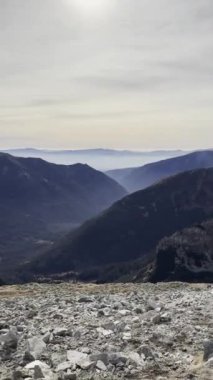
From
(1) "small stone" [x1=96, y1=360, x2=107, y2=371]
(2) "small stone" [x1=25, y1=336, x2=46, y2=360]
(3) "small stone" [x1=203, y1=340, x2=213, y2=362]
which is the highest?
(3) "small stone" [x1=203, y1=340, x2=213, y2=362]

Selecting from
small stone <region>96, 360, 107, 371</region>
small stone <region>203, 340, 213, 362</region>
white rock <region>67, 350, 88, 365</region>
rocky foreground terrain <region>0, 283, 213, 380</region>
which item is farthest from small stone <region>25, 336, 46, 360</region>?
small stone <region>203, 340, 213, 362</region>

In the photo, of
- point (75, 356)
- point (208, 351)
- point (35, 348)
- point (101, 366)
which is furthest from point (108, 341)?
point (208, 351)

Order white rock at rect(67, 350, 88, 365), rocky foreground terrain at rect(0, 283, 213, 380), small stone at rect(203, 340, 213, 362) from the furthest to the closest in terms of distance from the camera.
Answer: white rock at rect(67, 350, 88, 365)
small stone at rect(203, 340, 213, 362)
rocky foreground terrain at rect(0, 283, 213, 380)

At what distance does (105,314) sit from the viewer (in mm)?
21891

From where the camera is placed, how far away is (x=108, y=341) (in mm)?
17484

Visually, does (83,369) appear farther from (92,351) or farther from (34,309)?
(34,309)

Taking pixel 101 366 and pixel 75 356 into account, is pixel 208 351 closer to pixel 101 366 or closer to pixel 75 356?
pixel 101 366

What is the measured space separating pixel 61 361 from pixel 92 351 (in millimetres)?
1222

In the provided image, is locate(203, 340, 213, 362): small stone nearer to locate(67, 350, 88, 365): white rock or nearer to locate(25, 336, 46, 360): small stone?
locate(67, 350, 88, 365): white rock

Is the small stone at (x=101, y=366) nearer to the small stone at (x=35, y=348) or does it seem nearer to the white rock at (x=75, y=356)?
the white rock at (x=75, y=356)

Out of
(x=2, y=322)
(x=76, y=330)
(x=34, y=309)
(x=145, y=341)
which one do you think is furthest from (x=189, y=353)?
(x=34, y=309)

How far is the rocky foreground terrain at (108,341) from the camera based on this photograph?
48.1ft

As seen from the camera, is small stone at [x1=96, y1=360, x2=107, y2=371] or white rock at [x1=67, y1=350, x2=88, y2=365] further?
white rock at [x1=67, y1=350, x2=88, y2=365]

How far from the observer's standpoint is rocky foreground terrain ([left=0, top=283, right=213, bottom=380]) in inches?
577
